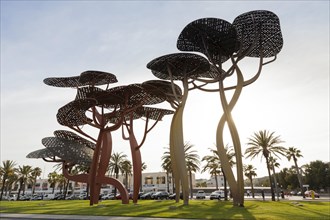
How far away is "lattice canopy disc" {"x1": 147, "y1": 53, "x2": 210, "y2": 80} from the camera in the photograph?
32119 mm

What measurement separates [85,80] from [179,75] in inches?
511

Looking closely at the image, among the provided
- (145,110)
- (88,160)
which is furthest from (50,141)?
(145,110)

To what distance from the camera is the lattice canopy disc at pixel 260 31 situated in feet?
Result: 94.4

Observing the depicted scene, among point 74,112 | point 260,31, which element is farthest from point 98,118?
point 260,31

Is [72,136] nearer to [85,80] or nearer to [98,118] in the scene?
[98,118]

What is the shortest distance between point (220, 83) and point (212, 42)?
4772 mm

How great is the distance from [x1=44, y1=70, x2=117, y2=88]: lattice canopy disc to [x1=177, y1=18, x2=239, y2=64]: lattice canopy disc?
11199 millimetres

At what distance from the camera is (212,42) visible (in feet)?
102

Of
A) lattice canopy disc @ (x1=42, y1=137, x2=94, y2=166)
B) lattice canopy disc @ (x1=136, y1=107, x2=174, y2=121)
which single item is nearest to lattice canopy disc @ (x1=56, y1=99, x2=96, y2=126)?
lattice canopy disc @ (x1=42, y1=137, x2=94, y2=166)

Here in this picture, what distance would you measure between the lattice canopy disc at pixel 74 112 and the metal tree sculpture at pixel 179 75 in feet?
31.8

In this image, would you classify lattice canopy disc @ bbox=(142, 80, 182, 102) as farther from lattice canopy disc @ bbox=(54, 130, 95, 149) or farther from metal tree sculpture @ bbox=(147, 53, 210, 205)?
lattice canopy disc @ bbox=(54, 130, 95, 149)

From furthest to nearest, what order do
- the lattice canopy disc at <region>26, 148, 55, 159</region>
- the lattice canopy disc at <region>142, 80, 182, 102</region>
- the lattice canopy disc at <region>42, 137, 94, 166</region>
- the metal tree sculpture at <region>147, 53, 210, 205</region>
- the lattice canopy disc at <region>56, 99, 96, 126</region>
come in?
the lattice canopy disc at <region>26, 148, 55, 159</region> → the lattice canopy disc at <region>42, 137, 94, 166</region> → the lattice canopy disc at <region>142, 80, 182, 102</region> → the lattice canopy disc at <region>56, 99, 96, 126</region> → the metal tree sculpture at <region>147, 53, 210, 205</region>

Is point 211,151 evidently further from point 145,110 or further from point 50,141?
point 50,141

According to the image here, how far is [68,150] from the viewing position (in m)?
42.8
